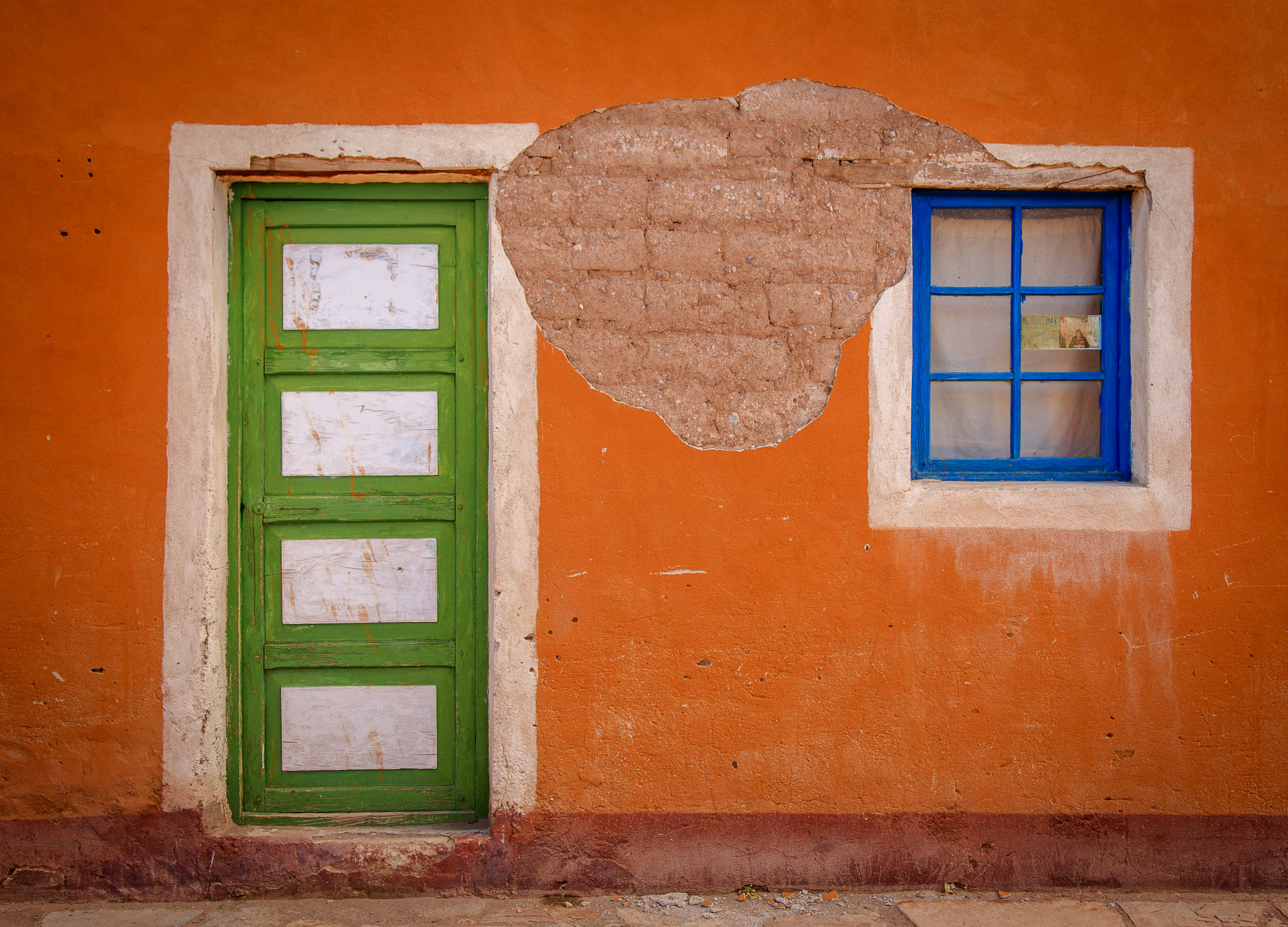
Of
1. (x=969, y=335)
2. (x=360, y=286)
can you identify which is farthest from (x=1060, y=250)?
(x=360, y=286)

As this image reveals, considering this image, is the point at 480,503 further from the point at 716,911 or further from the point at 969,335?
the point at 969,335

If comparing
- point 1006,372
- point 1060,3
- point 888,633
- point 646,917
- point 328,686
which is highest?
point 1060,3

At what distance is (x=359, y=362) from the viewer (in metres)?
2.73

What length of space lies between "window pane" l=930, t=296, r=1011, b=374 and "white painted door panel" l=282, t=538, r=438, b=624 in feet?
6.67

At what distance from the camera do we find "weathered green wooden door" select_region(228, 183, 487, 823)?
2727 millimetres

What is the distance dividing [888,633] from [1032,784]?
73 cm

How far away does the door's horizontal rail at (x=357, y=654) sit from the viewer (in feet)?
8.95

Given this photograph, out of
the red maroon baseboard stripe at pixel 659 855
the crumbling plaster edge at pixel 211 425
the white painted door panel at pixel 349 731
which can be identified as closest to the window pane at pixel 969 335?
the crumbling plaster edge at pixel 211 425

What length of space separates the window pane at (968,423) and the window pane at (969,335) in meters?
0.08

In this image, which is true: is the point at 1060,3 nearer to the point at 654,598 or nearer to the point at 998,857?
the point at 654,598

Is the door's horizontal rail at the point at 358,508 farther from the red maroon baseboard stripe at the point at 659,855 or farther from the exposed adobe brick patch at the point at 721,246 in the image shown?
the red maroon baseboard stripe at the point at 659,855

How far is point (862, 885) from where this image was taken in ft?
8.48

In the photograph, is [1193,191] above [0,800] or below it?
above

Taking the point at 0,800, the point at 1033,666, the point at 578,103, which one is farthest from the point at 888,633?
the point at 0,800
